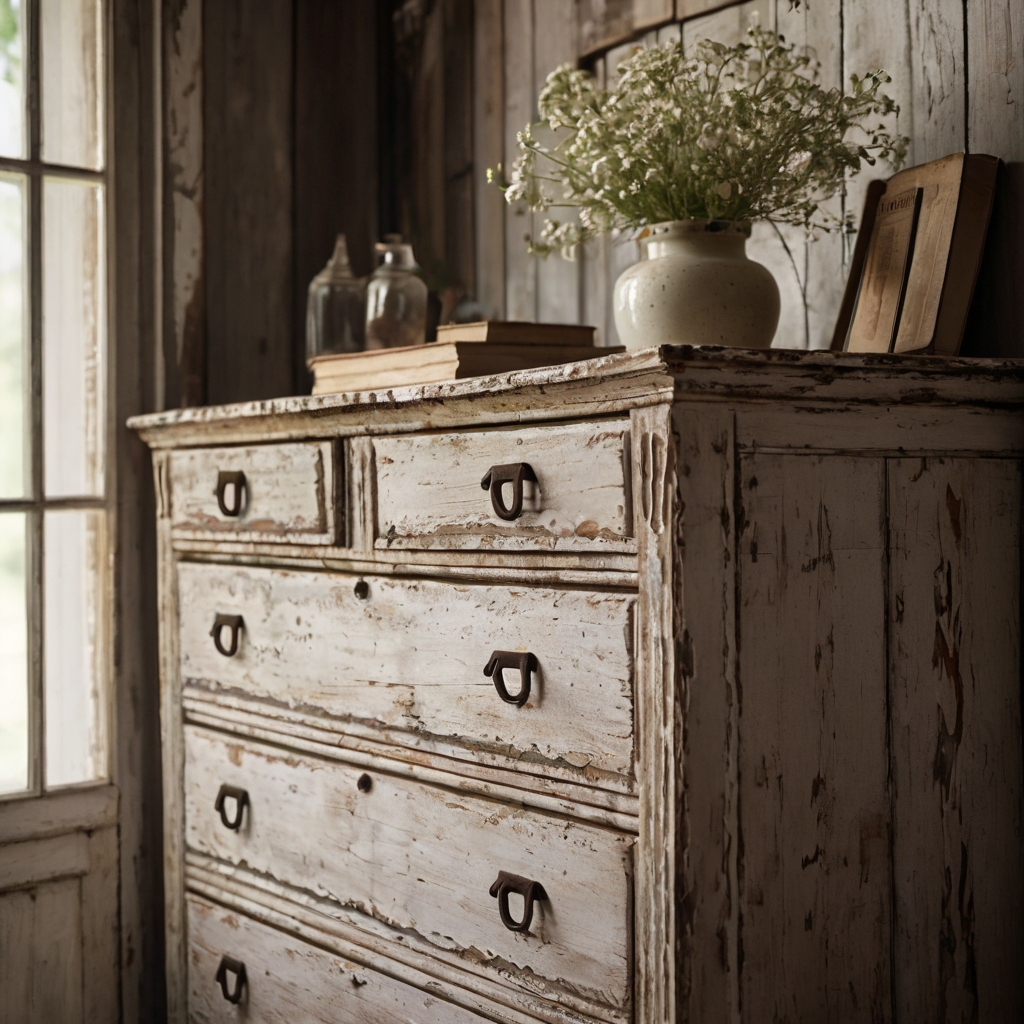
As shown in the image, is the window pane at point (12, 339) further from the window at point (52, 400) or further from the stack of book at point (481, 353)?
the stack of book at point (481, 353)

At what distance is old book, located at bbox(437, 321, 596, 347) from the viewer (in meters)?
1.48

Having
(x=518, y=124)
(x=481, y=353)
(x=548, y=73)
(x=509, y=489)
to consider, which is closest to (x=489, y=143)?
(x=518, y=124)

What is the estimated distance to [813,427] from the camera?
117 cm

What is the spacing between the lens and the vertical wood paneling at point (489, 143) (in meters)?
2.17

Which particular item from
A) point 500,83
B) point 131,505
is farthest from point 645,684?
point 500,83

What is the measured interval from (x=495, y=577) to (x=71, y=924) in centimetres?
118

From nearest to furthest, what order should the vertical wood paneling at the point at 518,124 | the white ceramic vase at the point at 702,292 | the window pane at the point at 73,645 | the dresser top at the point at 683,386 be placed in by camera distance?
the dresser top at the point at 683,386, the white ceramic vase at the point at 702,292, the window pane at the point at 73,645, the vertical wood paneling at the point at 518,124

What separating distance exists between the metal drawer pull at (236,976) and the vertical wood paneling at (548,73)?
120cm

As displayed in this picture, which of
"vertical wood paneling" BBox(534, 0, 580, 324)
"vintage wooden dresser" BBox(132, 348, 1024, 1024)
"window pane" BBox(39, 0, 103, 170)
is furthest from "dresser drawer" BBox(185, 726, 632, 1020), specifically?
"window pane" BBox(39, 0, 103, 170)

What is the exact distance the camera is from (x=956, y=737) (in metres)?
1.26

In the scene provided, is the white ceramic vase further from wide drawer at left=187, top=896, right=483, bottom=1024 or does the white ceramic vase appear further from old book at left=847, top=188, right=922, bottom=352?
wide drawer at left=187, top=896, right=483, bottom=1024

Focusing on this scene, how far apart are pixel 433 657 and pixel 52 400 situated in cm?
101

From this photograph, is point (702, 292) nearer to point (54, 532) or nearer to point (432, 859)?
point (432, 859)

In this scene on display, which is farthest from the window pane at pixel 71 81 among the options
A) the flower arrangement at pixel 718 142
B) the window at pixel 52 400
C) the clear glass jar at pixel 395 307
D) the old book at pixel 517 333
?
the flower arrangement at pixel 718 142
